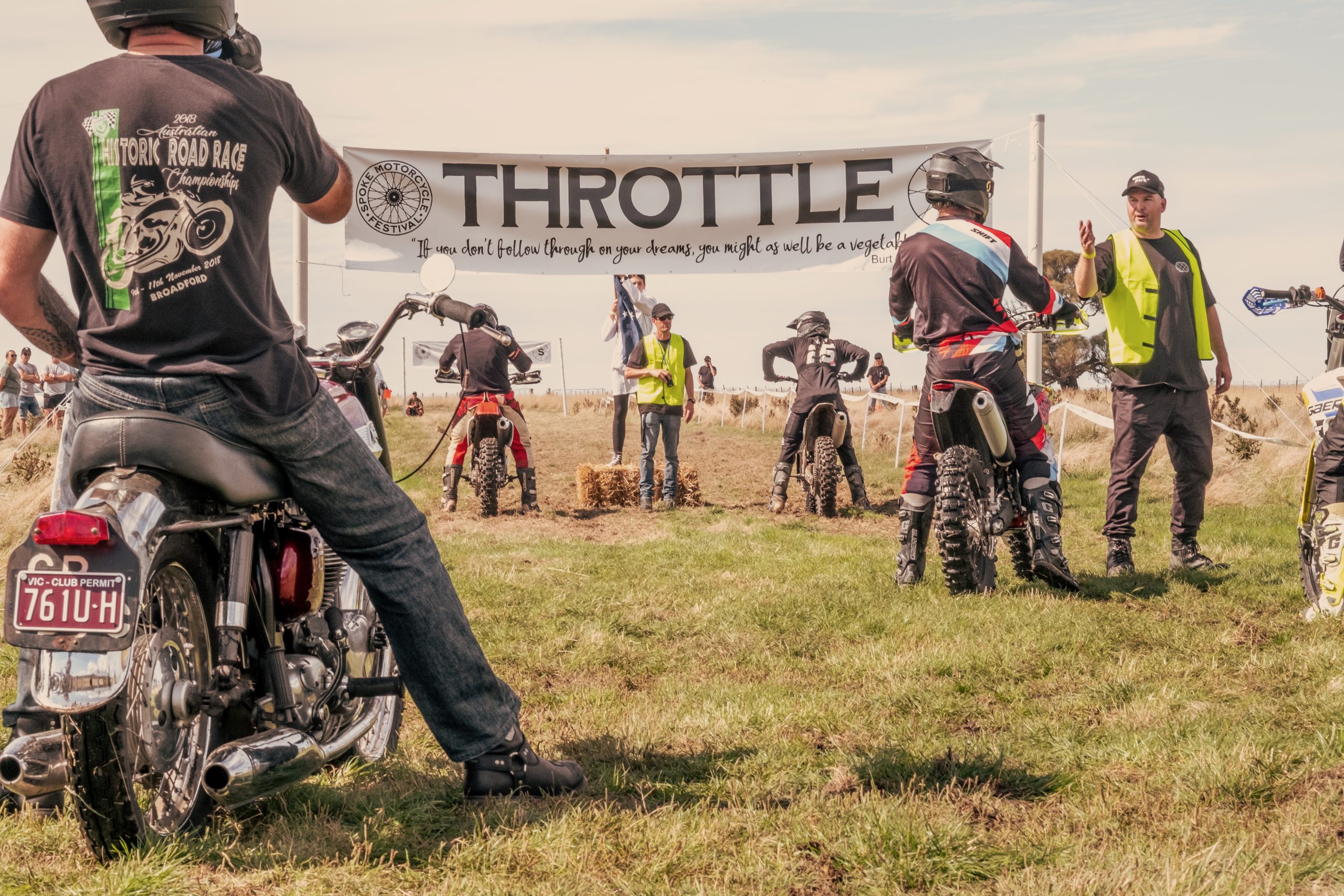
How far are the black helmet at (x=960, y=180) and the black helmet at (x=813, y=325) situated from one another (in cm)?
570

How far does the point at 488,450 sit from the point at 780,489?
108 inches

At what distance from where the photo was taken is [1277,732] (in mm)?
4000

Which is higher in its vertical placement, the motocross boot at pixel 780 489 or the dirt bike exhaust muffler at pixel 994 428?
the dirt bike exhaust muffler at pixel 994 428

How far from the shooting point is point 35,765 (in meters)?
2.73

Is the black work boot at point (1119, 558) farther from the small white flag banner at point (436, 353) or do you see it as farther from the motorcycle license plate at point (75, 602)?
the small white flag banner at point (436, 353)

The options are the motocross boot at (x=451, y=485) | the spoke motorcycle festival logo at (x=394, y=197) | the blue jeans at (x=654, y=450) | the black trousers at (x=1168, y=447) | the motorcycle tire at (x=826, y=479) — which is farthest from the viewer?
the blue jeans at (x=654, y=450)

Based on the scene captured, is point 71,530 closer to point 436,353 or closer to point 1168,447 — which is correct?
point 1168,447

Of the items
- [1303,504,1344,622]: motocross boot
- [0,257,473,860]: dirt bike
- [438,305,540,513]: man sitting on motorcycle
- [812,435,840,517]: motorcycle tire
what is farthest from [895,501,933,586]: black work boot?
[438,305,540,513]: man sitting on motorcycle

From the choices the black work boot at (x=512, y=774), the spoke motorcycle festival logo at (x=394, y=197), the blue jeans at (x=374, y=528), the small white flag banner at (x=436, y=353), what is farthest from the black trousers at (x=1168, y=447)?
the small white flag banner at (x=436, y=353)

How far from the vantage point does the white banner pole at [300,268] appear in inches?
382

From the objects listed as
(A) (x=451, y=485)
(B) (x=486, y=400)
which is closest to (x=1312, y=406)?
(B) (x=486, y=400)

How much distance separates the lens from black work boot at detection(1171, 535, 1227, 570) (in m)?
7.53

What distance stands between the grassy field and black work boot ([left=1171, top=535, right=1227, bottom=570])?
130 millimetres

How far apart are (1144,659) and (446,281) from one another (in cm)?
310
